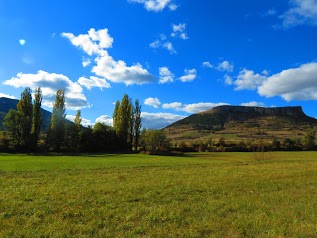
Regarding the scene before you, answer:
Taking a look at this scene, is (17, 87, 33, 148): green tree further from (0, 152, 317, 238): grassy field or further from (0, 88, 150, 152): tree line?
(0, 152, 317, 238): grassy field

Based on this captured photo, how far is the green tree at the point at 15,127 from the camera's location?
77188 millimetres

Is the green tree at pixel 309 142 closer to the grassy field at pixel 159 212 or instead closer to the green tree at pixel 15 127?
the green tree at pixel 15 127

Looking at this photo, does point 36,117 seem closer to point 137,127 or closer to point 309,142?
point 137,127

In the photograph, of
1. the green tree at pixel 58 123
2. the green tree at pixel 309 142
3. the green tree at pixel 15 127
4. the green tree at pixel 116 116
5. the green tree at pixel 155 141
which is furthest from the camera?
the green tree at pixel 309 142

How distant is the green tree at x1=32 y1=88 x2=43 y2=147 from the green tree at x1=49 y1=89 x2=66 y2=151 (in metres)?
3.41

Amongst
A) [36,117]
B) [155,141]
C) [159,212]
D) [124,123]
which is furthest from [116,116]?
[159,212]

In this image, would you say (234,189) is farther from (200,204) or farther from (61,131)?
(61,131)

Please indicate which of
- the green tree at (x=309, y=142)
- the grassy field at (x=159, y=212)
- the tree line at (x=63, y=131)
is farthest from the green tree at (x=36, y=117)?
the green tree at (x=309, y=142)

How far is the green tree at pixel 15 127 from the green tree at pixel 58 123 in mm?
7709

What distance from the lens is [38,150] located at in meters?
78.8

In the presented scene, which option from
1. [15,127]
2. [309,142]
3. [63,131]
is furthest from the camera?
[309,142]

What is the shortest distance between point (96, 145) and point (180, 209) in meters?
79.2

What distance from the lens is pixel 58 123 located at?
83.8m

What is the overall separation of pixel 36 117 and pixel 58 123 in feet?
20.1
